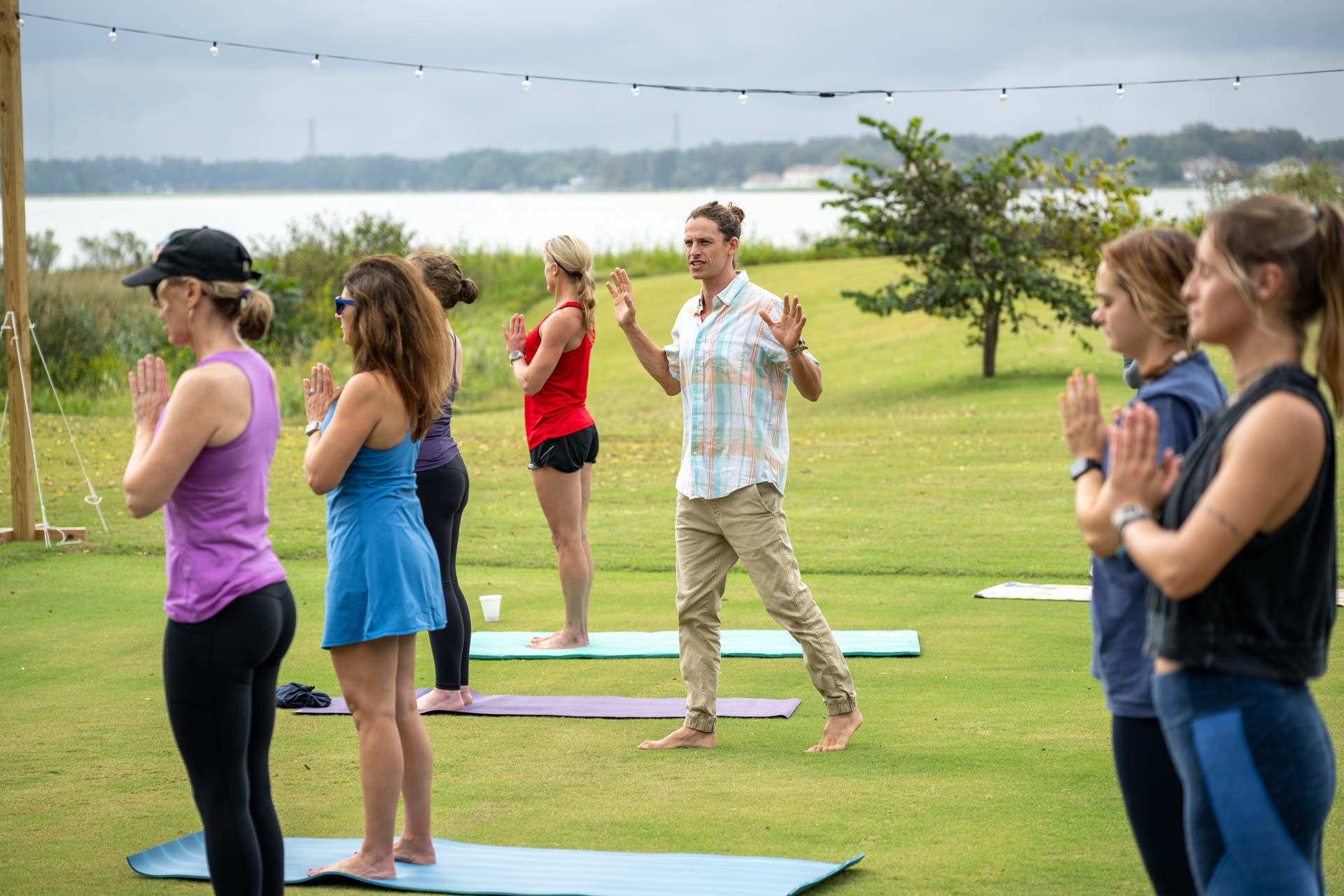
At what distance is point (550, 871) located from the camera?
3713mm

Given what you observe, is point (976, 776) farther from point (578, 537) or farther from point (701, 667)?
point (578, 537)

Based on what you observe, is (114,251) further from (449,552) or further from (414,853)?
(414,853)

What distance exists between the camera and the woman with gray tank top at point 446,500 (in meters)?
5.45

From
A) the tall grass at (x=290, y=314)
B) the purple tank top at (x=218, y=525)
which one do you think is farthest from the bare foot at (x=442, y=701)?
the tall grass at (x=290, y=314)

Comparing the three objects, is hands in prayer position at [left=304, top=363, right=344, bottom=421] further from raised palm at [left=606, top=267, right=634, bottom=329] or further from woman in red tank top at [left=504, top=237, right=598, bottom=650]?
woman in red tank top at [left=504, top=237, right=598, bottom=650]

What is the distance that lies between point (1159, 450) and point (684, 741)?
115 inches

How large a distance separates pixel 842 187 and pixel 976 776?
741 inches

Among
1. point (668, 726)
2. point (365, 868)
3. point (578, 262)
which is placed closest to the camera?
point (365, 868)

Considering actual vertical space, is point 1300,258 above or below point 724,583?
above

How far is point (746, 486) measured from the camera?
493 cm

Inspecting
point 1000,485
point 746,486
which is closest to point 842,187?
point 1000,485

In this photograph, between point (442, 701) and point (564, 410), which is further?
point (564, 410)

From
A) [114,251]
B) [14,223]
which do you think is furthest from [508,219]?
[14,223]

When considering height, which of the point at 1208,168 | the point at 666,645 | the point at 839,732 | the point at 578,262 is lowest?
the point at 666,645
